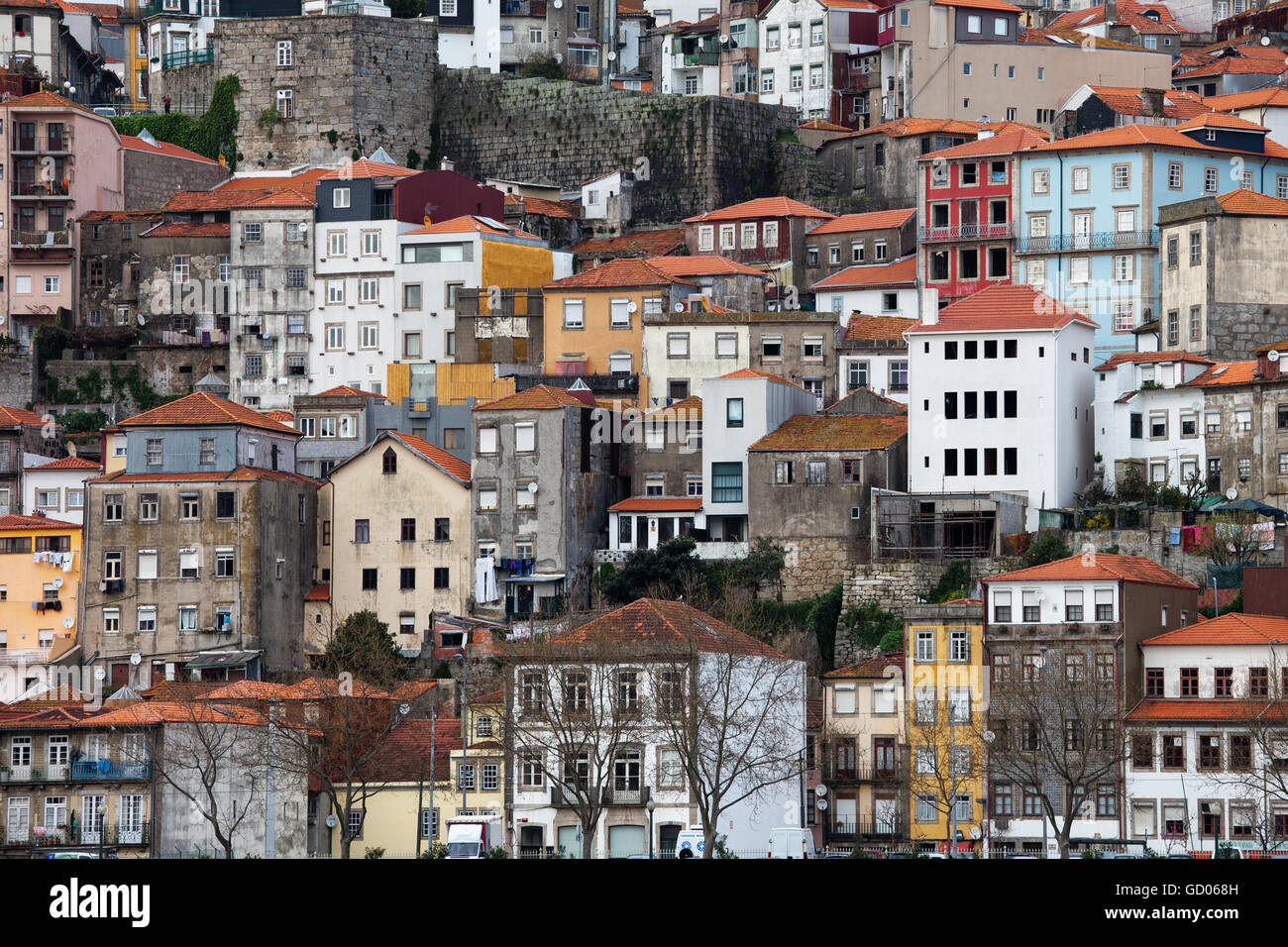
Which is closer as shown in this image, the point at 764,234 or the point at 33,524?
the point at 33,524

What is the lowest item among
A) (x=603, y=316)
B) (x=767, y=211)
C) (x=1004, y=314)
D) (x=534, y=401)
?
(x=534, y=401)

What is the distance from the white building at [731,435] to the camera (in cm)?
7356

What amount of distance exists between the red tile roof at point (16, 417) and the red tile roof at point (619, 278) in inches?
748

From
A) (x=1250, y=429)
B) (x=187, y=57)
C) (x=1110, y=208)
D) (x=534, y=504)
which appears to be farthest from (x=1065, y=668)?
(x=187, y=57)

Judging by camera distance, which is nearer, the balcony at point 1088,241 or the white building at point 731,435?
the white building at point 731,435

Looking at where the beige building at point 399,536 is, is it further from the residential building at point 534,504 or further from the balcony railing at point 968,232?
the balcony railing at point 968,232

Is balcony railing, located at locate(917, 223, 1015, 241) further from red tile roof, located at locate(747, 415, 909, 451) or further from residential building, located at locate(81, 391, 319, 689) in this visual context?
residential building, located at locate(81, 391, 319, 689)

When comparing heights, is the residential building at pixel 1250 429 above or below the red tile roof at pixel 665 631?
above

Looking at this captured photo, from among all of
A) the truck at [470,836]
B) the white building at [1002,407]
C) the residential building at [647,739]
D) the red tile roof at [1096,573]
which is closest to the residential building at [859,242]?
the white building at [1002,407]

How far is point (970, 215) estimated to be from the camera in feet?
286

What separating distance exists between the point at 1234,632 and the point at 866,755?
10.0m

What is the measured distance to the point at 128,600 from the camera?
73.2 metres

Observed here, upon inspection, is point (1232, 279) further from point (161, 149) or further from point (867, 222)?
point (161, 149)

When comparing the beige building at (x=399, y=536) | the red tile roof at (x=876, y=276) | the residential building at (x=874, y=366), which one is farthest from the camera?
the red tile roof at (x=876, y=276)
